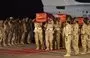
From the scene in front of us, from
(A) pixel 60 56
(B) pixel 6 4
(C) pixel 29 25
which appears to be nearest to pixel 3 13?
(B) pixel 6 4

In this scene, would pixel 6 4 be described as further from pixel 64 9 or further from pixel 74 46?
pixel 74 46

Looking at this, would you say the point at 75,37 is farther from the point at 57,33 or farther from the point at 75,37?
the point at 57,33

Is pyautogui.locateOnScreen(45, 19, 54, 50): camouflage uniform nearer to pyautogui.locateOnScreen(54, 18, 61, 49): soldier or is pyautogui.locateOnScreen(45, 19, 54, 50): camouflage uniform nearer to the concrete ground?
pyautogui.locateOnScreen(54, 18, 61, 49): soldier

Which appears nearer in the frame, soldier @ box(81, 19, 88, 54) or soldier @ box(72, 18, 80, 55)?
soldier @ box(72, 18, 80, 55)

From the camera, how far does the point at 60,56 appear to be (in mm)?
21359

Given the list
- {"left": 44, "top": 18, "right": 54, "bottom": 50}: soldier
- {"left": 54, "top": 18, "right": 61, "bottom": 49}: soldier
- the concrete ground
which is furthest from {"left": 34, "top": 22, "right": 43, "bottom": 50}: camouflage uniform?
{"left": 54, "top": 18, "right": 61, "bottom": 49}: soldier

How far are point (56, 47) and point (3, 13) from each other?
10.5 m

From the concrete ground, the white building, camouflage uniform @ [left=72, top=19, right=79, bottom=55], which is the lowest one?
the concrete ground

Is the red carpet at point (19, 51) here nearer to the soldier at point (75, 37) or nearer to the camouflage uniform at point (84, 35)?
the soldier at point (75, 37)

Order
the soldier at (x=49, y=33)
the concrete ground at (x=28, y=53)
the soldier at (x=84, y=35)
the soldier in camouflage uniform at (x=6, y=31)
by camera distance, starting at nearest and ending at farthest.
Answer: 1. the concrete ground at (x=28, y=53)
2. the soldier at (x=84, y=35)
3. the soldier at (x=49, y=33)
4. the soldier in camouflage uniform at (x=6, y=31)

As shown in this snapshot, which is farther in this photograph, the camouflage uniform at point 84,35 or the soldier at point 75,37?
the camouflage uniform at point 84,35

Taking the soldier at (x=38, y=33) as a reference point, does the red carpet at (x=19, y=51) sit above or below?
below

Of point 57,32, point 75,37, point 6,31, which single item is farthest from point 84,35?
point 6,31

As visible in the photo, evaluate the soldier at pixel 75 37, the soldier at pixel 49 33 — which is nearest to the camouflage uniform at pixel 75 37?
the soldier at pixel 75 37
